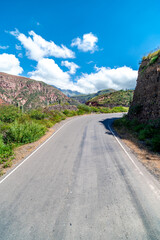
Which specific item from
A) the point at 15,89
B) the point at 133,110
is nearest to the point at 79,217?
the point at 133,110

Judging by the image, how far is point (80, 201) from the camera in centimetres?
366

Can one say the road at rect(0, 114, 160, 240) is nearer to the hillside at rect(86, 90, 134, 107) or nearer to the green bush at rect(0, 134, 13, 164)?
the green bush at rect(0, 134, 13, 164)

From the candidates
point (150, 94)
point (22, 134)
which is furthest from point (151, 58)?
point (22, 134)

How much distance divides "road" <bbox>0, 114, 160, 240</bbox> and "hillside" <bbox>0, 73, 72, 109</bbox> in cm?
12923

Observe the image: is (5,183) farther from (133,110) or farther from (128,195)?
(133,110)

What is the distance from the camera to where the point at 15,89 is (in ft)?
490

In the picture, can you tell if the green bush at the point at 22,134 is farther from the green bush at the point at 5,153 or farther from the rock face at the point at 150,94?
the rock face at the point at 150,94

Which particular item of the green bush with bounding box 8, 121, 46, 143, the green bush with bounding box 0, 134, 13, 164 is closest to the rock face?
the green bush with bounding box 8, 121, 46, 143

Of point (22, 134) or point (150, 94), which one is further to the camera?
point (150, 94)

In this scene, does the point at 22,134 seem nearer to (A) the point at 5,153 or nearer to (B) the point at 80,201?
(A) the point at 5,153

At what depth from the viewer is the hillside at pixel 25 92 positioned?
436ft

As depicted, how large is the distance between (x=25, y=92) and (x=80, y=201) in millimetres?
163388

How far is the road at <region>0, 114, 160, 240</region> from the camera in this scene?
9.11 ft

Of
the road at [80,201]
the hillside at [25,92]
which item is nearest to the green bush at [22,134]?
the road at [80,201]
